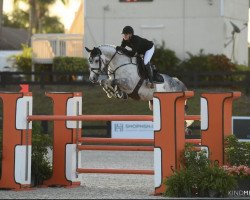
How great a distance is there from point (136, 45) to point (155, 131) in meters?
4.70

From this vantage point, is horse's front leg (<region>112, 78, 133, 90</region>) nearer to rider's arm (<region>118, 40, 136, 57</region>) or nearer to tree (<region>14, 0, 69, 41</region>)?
rider's arm (<region>118, 40, 136, 57</region>)

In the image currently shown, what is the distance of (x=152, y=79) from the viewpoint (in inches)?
725

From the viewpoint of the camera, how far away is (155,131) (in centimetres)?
1412

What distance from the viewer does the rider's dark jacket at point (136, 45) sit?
18438 mm

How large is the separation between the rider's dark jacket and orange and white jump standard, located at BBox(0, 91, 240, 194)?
108 inches

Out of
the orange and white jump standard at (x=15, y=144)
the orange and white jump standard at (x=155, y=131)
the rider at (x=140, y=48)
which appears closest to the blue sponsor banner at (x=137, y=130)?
the rider at (x=140, y=48)

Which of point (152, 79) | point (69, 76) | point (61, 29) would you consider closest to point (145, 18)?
point (69, 76)

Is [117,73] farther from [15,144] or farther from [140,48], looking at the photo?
[15,144]

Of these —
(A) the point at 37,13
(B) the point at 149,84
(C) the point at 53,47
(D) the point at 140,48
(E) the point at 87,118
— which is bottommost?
(E) the point at 87,118

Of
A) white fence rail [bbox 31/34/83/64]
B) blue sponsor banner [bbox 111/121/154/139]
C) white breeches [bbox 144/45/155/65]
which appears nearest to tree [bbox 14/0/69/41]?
white fence rail [bbox 31/34/83/64]

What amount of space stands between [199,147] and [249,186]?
1.12 meters

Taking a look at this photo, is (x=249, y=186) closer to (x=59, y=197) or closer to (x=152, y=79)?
(x=59, y=197)

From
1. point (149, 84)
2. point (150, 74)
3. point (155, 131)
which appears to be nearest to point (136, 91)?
point (149, 84)

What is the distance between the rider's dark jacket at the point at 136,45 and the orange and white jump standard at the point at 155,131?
274 centimetres
